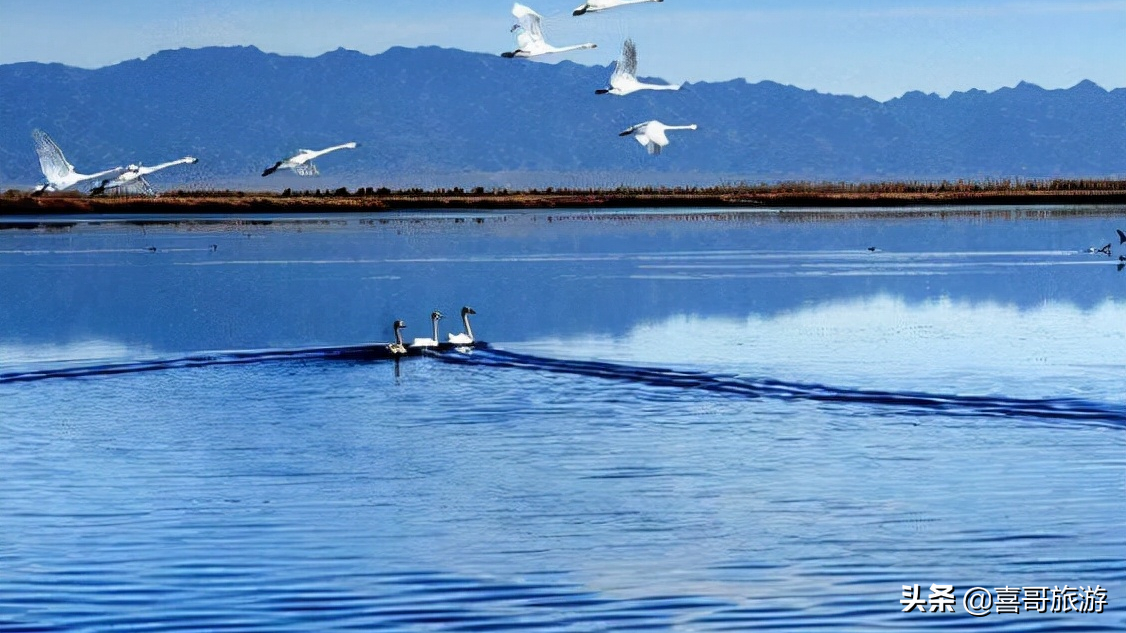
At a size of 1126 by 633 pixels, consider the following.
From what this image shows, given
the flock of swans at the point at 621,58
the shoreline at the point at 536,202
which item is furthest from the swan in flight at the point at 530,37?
the shoreline at the point at 536,202

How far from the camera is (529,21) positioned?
2473cm

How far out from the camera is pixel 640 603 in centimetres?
1109

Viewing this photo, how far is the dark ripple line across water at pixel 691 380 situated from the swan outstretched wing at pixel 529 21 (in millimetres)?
4658

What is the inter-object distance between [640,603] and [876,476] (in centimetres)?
470

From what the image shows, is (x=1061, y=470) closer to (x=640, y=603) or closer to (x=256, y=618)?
(x=640, y=603)

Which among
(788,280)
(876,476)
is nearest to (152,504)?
(876,476)

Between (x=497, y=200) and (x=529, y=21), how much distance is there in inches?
3249

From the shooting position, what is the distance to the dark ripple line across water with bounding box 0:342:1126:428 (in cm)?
1867

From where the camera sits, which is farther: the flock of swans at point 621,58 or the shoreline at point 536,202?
the shoreline at point 536,202

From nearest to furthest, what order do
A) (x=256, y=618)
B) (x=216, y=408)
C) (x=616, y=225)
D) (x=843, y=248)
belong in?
(x=256, y=618)
(x=216, y=408)
(x=843, y=248)
(x=616, y=225)

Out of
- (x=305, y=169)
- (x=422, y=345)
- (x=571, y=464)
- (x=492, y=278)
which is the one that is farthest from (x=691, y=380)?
(x=492, y=278)

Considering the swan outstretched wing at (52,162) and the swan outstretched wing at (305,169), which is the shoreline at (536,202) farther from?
the swan outstretched wing at (305,169)

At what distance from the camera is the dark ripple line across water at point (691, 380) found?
1867 centimetres

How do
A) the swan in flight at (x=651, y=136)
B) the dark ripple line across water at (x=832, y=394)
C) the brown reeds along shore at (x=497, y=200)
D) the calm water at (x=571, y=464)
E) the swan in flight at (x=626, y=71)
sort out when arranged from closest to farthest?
the calm water at (x=571, y=464) < the dark ripple line across water at (x=832, y=394) < the swan in flight at (x=651, y=136) < the swan in flight at (x=626, y=71) < the brown reeds along shore at (x=497, y=200)
